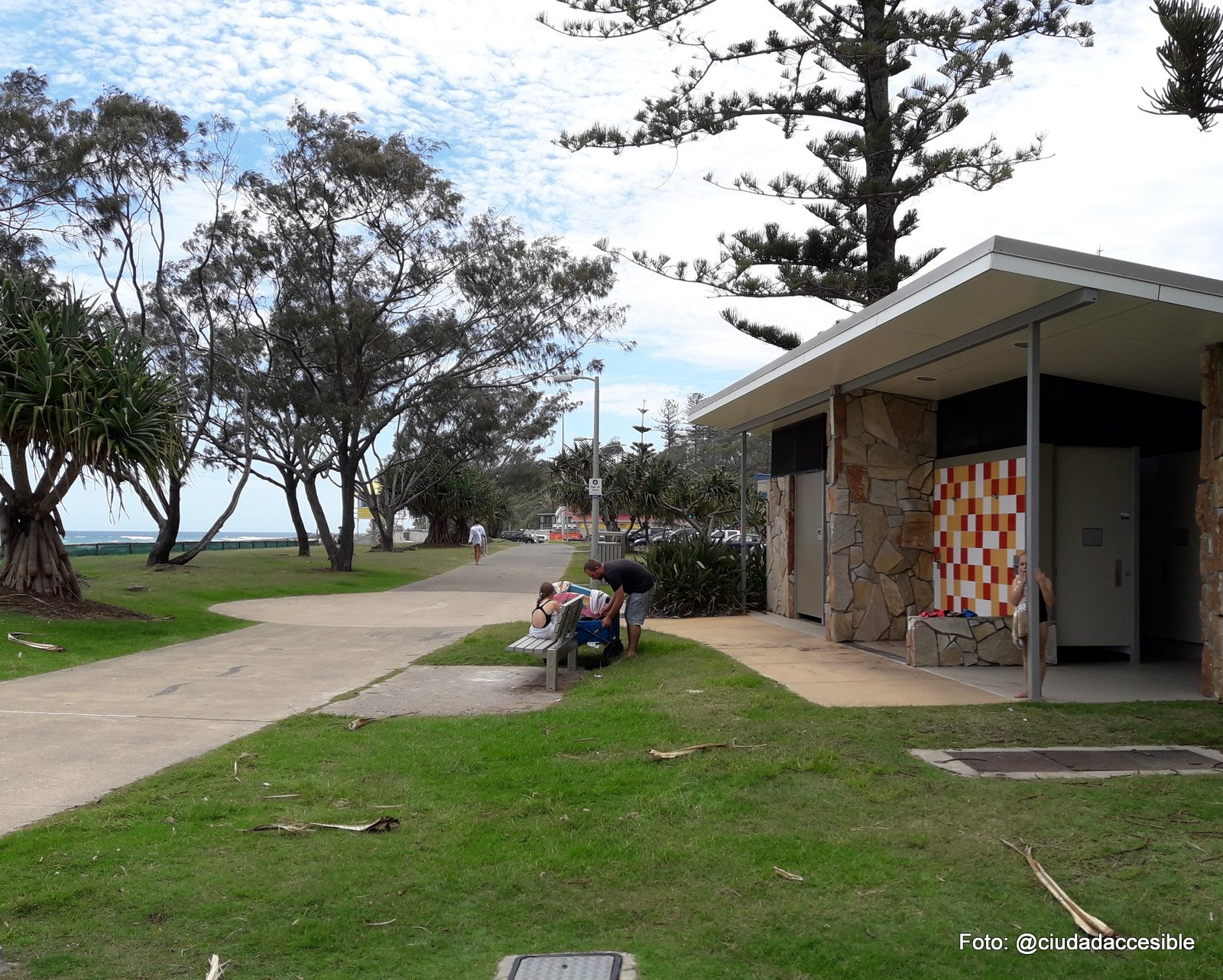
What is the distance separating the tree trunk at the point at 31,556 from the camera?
16156 mm

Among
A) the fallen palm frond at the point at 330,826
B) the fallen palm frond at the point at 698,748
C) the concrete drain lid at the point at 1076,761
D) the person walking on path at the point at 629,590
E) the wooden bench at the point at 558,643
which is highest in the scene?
the person walking on path at the point at 629,590

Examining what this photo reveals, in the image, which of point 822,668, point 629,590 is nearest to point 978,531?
point 822,668

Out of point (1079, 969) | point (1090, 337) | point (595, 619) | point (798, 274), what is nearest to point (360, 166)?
point (798, 274)

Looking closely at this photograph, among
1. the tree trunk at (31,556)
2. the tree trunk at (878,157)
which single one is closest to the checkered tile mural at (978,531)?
the tree trunk at (878,157)

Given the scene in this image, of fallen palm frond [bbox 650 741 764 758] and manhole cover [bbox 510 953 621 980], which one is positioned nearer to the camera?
manhole cover [bbox 510 953 621 980]

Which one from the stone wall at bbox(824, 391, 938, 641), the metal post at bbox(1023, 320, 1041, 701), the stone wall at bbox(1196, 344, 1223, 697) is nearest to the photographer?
the metal post at bbox(1023, 320, 1041, 701)

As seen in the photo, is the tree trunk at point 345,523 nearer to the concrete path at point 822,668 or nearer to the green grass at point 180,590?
the green grass at point 180,590

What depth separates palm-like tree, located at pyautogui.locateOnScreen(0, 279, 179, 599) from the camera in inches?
593

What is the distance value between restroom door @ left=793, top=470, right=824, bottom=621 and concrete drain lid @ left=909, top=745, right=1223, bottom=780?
26.5 ft

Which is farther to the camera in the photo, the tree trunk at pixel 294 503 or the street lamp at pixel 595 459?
the tree trunk at pixel 294 503

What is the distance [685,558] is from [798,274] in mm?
6103

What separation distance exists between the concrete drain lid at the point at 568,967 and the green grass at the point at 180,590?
9.37 metres

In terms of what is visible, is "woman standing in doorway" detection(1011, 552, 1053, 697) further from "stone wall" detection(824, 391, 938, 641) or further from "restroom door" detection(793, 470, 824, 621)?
"restroom door" detection(793, 470, 824, 621)

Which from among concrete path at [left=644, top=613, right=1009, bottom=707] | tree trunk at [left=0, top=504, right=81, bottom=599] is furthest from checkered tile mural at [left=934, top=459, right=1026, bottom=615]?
tree trunk at [left=0, top=504, right=81, bottom=599]
